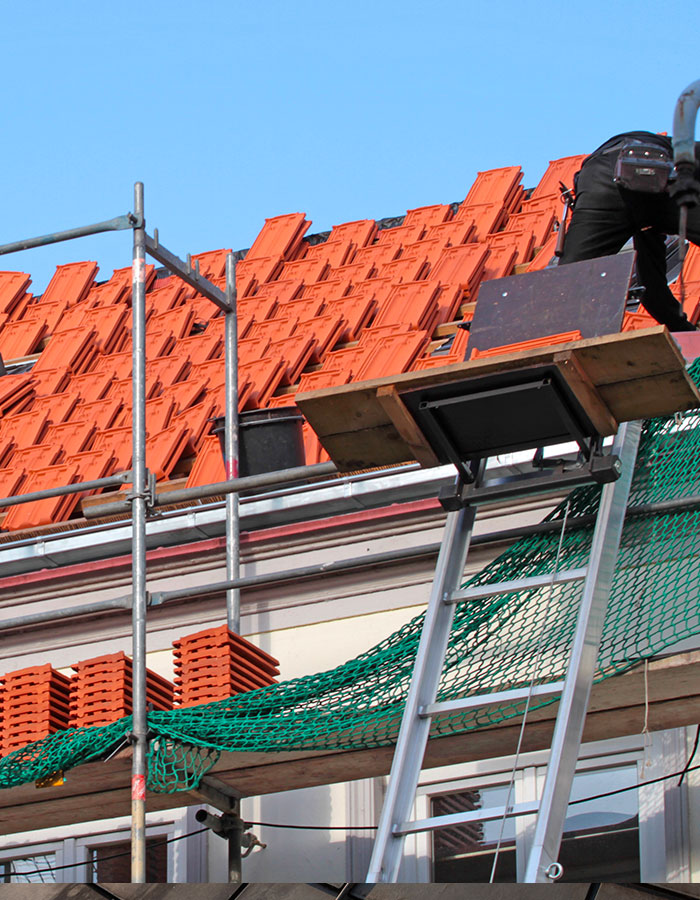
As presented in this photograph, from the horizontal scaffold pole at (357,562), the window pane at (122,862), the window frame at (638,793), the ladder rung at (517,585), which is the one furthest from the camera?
the window pane at (122,862)

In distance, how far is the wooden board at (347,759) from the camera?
22.5ft

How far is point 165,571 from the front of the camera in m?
9.74

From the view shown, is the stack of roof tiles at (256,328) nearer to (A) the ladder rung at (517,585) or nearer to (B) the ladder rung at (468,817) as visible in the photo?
(A) the ladder rung at (517,585)

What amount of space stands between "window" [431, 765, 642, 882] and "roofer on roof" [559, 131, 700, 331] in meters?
2.39

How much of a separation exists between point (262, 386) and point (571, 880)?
171 inches

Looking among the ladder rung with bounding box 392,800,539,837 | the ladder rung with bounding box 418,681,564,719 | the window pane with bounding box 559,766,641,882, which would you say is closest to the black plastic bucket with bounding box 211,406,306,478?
the window pane with bounding box 559,766,641,882

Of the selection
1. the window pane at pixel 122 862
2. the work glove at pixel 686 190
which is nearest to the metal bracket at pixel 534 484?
the work glove at pixel 686 190

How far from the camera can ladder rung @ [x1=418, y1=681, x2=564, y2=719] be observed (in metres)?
5.84

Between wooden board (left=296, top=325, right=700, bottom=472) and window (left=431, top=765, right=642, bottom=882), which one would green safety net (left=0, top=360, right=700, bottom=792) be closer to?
wooden board (left=296, top=325, right=700, bottom=472)

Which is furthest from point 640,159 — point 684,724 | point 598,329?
point 684,724

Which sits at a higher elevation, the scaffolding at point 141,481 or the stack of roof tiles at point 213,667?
the scaffolding at point 141,481

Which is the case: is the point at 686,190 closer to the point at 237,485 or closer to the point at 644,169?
the point at 644,169

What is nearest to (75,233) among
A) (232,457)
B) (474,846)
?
(232,457)

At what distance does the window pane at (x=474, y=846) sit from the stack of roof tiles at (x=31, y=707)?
79.2 inches
